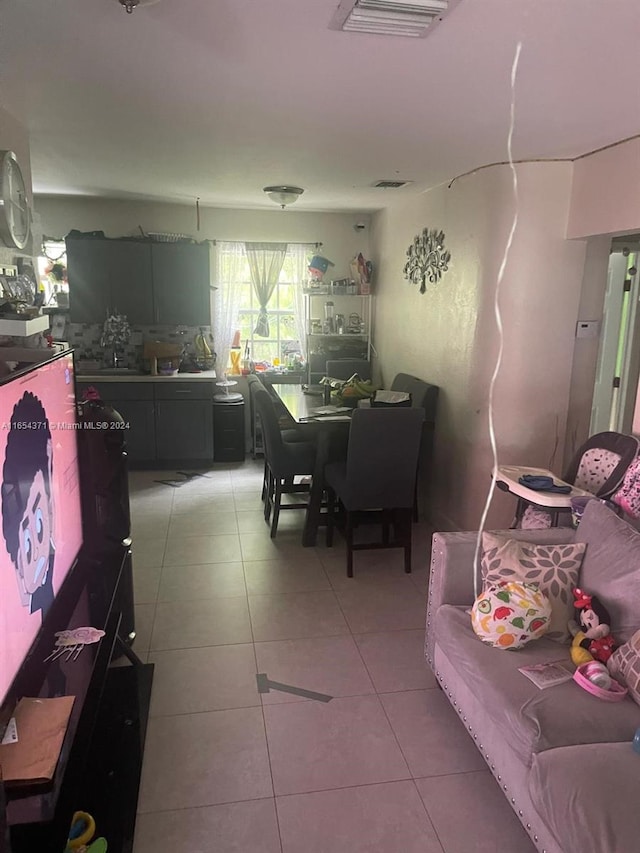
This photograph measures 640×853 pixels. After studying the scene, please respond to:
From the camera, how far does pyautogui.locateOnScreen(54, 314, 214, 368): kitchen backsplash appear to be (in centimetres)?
569

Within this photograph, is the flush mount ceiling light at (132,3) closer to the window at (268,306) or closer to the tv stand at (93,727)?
the tv stand at (93,727)

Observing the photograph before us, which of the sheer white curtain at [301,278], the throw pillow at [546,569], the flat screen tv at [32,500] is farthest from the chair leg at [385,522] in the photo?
the sheer white curtain at [301,278]

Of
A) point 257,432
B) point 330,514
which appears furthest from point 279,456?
point 257,432

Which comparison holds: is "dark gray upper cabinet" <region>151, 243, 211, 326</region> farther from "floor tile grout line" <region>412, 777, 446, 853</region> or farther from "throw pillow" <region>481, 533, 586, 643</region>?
"floor tile grout line" <region>412, 777, 446, 853</region>

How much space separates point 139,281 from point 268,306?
1.27 metres

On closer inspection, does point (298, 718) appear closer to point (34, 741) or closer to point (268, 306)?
point (34, 741)

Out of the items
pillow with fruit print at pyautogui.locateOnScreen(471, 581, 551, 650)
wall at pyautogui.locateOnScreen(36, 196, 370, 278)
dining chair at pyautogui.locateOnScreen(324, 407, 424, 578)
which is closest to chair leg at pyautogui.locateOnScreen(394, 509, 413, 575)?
dining chair at pyautogui.locateOnScreen(324, 407, 424, 578)

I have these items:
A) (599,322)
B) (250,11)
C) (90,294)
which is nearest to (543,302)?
(599,322)

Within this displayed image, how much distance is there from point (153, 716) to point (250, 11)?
94.3 inches

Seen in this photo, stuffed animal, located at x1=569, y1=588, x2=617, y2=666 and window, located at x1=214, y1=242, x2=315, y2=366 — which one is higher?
window, located at x1=214, y1=242, x2=315, y2=366

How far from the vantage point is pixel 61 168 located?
3.95 m

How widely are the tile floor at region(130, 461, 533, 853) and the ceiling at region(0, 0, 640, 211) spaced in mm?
2342

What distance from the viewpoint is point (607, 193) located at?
10.0ft

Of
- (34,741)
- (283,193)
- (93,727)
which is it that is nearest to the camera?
(34,741)
